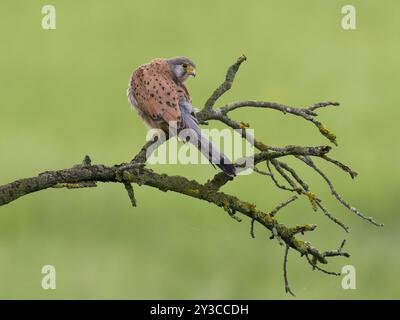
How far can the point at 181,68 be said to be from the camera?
10.8 meters

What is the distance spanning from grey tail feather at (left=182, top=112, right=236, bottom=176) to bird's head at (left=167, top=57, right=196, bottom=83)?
1051mm

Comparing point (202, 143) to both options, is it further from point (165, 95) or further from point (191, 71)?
point (191, 71)

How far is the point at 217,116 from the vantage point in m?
9.10

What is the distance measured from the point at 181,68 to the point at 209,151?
6.08ft

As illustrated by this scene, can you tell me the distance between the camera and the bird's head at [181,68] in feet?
35.3

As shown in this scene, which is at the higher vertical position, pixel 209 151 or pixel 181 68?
pixel 181 68

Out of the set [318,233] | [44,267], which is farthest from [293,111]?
[318,233]

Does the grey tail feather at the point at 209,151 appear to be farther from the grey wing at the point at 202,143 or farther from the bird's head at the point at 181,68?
the bird's head at the point at 181,68

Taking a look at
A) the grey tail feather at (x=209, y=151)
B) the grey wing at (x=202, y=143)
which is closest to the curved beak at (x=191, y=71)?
the grey wing at (x=202, y=143)

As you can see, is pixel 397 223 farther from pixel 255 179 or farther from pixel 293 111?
pixel 293 111

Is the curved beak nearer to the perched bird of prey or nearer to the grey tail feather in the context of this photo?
the perched bird of prey

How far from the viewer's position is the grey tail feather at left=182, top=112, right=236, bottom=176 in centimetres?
880

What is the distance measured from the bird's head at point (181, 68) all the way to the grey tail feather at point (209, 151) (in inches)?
41.4

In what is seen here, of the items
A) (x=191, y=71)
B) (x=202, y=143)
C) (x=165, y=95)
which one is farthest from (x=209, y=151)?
(x=191, y=71)
